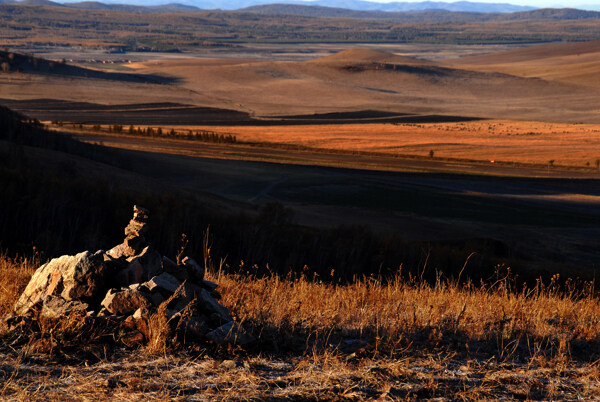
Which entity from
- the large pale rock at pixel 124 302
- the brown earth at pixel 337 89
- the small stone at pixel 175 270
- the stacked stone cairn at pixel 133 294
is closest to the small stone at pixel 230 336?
the stacked stone cairn at pixel 133 294

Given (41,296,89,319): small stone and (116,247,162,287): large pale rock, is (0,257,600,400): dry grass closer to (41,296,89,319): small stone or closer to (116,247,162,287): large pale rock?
(41,296,89,319): small stone

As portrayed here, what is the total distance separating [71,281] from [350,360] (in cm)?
248

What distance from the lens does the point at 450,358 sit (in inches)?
223

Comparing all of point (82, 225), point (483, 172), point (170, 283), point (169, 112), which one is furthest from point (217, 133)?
point (170, 283)

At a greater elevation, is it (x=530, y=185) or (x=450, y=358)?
(x=450, y=358)

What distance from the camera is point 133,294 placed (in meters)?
5.61

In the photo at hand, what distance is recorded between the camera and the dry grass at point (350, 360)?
4754 mm

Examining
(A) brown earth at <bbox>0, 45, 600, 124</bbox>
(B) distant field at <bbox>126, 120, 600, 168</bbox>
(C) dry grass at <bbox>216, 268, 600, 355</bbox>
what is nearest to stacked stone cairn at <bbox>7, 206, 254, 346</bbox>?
(C) dry grass at <bbox>216, 268, 600, 355</bbox>

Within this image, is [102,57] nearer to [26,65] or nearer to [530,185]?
[26,65]

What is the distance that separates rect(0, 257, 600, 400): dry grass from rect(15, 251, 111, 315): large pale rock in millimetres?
498

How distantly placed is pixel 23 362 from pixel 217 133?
6931cm

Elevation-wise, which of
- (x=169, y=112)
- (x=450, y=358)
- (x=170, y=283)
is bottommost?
(x=169, y=112)

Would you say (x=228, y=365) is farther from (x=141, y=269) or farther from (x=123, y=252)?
(x=123, y=252)

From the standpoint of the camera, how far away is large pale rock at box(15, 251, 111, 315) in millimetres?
5738
